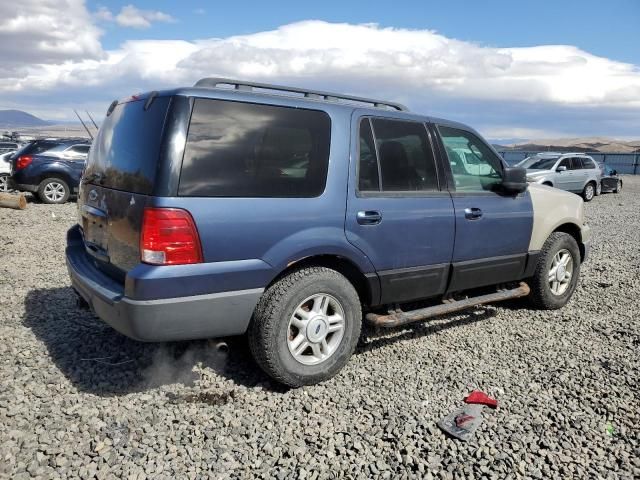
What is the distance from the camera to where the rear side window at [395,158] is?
376 centimetres

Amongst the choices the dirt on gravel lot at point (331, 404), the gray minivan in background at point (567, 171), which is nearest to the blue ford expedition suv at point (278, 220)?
the dirt on gravel lot at point (331, 404)

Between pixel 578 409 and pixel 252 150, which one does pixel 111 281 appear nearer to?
pixel 252 150

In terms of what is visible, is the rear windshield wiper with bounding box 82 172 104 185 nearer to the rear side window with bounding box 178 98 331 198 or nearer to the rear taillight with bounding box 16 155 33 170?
the rear side window with bounding box 178 98 331 198

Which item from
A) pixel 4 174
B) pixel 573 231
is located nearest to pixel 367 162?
pixel 573 231

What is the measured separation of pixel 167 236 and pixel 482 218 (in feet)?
8.70

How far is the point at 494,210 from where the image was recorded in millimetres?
4465

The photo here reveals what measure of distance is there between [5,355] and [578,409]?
401 centimetres

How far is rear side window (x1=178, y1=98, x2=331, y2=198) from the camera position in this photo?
304 centimetres

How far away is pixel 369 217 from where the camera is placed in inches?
143

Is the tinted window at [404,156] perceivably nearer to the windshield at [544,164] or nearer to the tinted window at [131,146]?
the tinted window at [131,146]

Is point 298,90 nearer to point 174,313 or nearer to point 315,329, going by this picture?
point 315,329

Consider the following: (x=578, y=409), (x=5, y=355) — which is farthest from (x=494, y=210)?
(x=5, y=355)

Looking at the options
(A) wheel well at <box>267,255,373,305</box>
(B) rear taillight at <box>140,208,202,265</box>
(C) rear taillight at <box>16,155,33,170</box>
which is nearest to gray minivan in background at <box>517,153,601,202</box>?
(C) rear taillight at <box>16,155,33,170</box>

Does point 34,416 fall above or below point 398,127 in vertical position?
below
